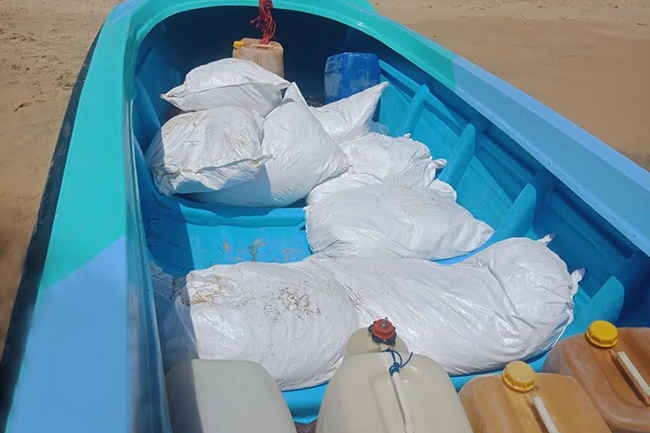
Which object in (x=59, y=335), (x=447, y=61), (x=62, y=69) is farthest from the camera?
(x=62, y=69)

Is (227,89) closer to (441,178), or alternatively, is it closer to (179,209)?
(179,209)

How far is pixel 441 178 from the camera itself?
7.98 ft

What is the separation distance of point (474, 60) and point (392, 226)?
6.44 m

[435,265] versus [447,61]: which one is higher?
→ [447,61]

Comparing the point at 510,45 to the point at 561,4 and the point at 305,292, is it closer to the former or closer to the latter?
the point at 561,4

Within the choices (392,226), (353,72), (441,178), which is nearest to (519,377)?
(392,226)

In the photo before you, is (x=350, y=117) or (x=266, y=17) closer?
(x=350, y=117)

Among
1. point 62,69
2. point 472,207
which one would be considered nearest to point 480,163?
point 472,207

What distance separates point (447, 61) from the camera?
2500mm

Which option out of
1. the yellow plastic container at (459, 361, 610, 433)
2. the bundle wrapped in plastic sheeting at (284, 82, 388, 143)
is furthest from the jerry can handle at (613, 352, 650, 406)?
the bundle wrapped in plastic sheeting at (284, 82, 388, 143)

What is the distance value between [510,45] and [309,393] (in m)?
8.36

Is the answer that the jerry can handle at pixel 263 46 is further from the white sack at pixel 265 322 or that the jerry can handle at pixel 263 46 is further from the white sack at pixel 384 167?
the white sack at pixel 265 322

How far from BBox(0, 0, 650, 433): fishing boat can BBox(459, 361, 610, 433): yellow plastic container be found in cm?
37

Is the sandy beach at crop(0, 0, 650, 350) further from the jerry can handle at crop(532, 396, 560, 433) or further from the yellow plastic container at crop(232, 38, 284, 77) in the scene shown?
the jerry can handle at crop(532, 396, 560, 433)
